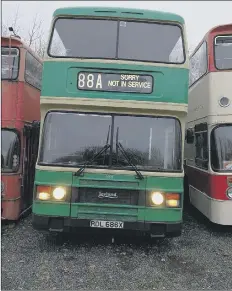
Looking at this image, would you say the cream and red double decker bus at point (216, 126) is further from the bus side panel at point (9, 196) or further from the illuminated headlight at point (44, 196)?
the bus side panel at point (9, 196)

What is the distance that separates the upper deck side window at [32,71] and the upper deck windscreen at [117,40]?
1.87 m

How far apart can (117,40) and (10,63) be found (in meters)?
2.58

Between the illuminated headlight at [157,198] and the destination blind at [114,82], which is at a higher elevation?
the destination blind at [114,82]

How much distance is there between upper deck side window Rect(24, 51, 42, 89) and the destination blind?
2.22 metres

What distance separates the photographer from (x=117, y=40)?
686cm

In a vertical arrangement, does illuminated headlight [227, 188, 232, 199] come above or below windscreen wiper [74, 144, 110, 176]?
below

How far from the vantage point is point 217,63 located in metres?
8.09

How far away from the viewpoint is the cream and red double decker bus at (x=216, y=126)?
7.80 m

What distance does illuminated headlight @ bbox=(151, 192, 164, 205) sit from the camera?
21.5ft

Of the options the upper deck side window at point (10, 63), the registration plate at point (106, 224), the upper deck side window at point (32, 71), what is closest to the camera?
the registration plate at point (106, 224)

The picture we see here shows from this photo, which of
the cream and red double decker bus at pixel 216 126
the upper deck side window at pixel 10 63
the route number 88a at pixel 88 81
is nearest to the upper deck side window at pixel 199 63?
the cream and red double decker bus at pixel 216 126

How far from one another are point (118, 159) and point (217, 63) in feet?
9.96

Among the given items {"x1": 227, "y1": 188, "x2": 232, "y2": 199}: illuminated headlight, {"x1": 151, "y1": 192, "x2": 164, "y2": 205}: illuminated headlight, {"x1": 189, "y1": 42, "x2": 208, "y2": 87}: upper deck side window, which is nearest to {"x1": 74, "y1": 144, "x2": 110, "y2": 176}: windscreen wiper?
{"x1": 151, "y1": 192, "x2": 164, "y2": 205}: illuminated headlight

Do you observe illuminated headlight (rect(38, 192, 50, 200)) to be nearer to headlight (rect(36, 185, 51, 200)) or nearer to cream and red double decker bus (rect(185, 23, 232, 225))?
headlight (rect(36, 185, 51, 200))
